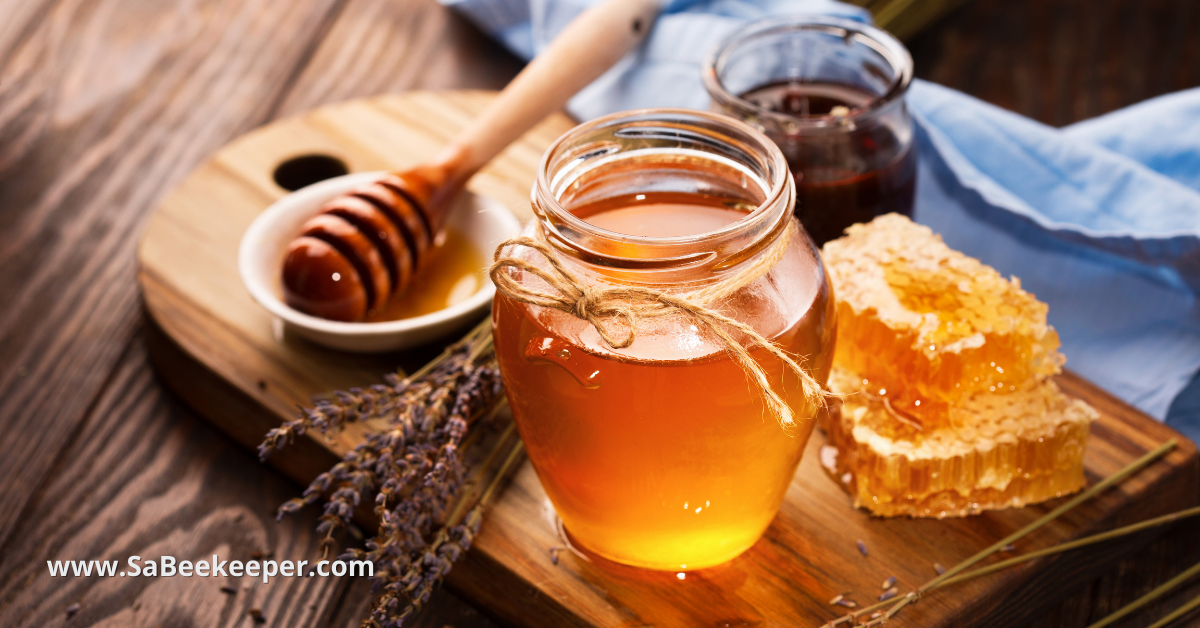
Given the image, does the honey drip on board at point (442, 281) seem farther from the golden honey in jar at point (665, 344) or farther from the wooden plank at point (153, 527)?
the golden honey in jar at point (665, 344)

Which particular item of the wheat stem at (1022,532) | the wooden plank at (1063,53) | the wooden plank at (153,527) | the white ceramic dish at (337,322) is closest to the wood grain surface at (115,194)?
the wooden plank at (153,527)

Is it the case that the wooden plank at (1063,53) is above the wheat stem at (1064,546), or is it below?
below

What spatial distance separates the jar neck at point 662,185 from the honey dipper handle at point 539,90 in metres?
0.44

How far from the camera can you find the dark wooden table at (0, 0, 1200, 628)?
3.54ft

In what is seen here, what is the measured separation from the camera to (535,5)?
66.9 inches

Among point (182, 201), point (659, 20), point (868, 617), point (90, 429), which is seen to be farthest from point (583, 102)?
point (868, 617)

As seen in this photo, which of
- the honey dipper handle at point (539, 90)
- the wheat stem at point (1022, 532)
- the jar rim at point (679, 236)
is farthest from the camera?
the honey dipper handle at point (539, 90)

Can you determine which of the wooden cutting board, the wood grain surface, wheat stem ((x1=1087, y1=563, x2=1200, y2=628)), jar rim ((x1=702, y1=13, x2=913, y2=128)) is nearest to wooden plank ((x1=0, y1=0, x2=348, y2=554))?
the wood grain surface

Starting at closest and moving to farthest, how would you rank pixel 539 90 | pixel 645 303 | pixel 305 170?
1. pixel 645 303
2. pixel 539 90
3. pixel 305 170

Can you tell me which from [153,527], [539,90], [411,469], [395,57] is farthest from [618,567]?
[395,57]

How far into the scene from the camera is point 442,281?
4.46 feet

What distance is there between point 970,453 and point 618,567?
0.36 metres

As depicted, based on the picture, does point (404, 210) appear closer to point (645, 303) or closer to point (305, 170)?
point (305, 170)

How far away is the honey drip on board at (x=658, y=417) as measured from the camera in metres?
0.79
